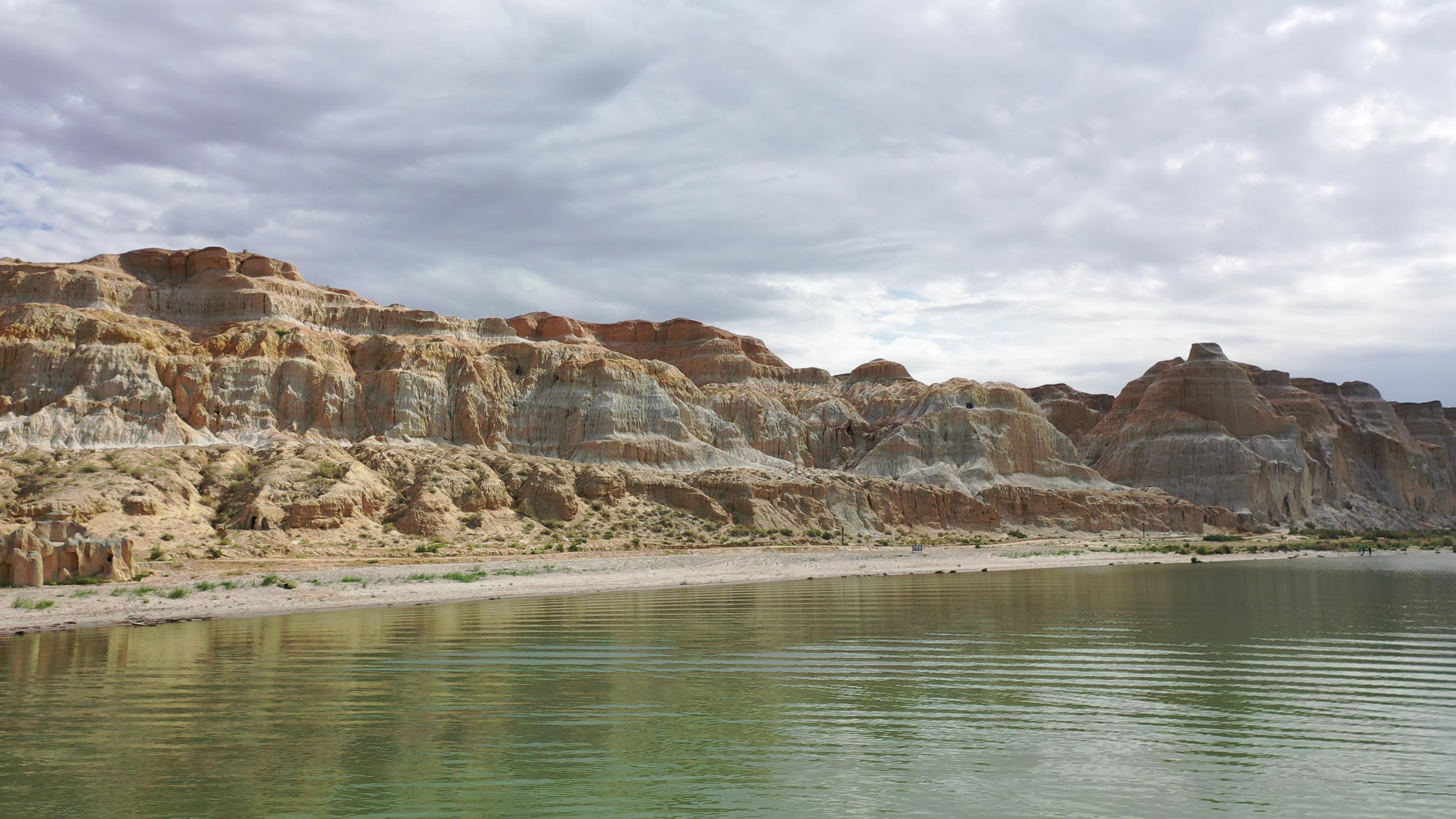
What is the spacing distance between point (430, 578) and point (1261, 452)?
390 feet

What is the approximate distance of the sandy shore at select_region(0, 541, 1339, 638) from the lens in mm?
30094

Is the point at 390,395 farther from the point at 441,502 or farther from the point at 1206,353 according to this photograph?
the point at 1206,353

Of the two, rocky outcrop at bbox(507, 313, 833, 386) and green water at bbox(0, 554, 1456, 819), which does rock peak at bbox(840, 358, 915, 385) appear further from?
green water at bbox(0, 554, 1456, 819)

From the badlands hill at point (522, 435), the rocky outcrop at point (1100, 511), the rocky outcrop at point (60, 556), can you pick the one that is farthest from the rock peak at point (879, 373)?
the rocky outcrop at point (60, 556)

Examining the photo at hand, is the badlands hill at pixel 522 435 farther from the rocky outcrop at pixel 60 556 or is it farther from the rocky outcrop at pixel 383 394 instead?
the rocky outcrop at pixel 60 556

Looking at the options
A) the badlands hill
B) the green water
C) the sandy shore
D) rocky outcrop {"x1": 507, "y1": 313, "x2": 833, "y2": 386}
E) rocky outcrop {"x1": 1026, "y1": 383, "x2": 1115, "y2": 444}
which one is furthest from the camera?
rocky outcrop {"x1": 1026, "y1": 383, "x2": 1115, "y2": 444}

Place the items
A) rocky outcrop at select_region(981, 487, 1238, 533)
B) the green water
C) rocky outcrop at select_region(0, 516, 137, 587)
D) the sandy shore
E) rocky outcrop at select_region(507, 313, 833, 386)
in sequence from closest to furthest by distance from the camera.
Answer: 1. the green water
2. the sandy shore
3. rocky outcrop at select_region(0, 516, 137, 587)
4. rocky outcrop at select_region(981, 487, 1238, 533)
5. rocky outcrop at select_region(507, 313, 833, 386)

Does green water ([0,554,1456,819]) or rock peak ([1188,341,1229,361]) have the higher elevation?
rock peak ([1188,341,1229,361])

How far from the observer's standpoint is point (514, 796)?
10906 mm

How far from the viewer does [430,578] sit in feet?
134

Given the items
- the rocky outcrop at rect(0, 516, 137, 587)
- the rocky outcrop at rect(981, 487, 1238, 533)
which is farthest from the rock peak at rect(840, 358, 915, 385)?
the rocky outcrop at rect(0, 516, 137, 587)

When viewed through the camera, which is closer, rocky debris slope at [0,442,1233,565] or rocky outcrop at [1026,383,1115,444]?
rocky debris slope at [0,442,1233,565]

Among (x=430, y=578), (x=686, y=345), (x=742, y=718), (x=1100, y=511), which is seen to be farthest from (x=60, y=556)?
(x=686, y=345)

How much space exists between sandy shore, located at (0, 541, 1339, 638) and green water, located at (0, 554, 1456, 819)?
407 cm
